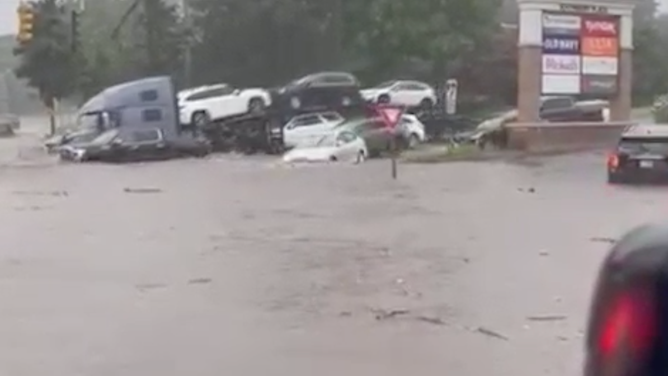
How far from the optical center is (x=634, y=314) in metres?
3.22

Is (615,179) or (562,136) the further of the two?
(562,136)

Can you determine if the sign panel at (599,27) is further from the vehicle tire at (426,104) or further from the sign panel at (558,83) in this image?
the vehicle tire at (426,104)

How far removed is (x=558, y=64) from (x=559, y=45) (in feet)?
1.66

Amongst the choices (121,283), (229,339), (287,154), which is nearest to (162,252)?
(121,283)

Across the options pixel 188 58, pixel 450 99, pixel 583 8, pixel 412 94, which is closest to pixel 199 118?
pixel 412 94

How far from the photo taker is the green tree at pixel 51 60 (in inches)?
2980

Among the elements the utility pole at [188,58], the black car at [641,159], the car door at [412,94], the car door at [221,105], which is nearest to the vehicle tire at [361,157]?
the car door at [221,105]

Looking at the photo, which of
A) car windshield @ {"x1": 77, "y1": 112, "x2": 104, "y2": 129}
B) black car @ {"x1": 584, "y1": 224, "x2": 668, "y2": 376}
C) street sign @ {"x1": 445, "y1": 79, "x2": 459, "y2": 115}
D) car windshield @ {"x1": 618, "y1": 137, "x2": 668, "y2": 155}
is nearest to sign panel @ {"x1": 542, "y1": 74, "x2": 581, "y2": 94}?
car windshield @ {"x1": 618, "y1": 137, "x2": 668, "y2": 155}

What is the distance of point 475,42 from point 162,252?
186 ft

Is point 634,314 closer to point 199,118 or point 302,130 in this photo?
point 302,130

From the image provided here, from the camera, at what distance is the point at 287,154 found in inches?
1880

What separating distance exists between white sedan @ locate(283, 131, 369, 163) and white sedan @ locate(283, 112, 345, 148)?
249 centimetres

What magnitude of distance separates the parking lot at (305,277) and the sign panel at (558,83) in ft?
36.3

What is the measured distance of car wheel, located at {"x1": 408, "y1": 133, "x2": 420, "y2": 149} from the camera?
5268 cm
